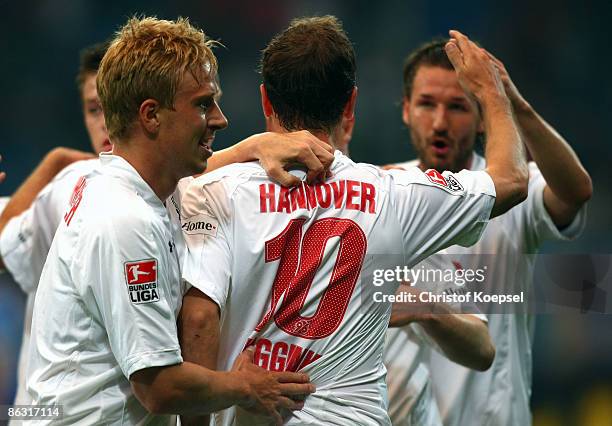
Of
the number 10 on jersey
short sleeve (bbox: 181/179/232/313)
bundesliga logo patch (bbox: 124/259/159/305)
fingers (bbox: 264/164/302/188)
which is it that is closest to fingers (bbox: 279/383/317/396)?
the number 10 on jersey

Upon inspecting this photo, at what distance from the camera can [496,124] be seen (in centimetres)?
298

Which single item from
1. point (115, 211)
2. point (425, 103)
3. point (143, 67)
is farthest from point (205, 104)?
point (425, 103)

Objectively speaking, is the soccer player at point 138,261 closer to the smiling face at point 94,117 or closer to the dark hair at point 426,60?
the smiling face at point 94,117

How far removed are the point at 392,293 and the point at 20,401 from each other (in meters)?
2.24

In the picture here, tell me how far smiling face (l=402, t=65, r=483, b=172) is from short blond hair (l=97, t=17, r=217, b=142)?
1878 millimetres

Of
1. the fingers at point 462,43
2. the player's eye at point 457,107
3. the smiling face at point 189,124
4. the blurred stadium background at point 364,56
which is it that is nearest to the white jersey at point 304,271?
the smiling face at point 189,124

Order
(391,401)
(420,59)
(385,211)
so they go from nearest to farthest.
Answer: (385,211) → (391,401) → (420,59)

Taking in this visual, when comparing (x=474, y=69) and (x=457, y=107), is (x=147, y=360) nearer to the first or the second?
(x=474, y=69)

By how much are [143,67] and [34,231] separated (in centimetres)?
190

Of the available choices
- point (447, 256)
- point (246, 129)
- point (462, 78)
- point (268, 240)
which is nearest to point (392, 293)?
point (268, 240)

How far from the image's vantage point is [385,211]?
104 inches

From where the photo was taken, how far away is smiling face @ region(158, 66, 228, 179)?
253 centimetres

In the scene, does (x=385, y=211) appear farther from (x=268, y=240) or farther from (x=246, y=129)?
(x=246, y=129)

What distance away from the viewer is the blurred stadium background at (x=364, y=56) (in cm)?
776
